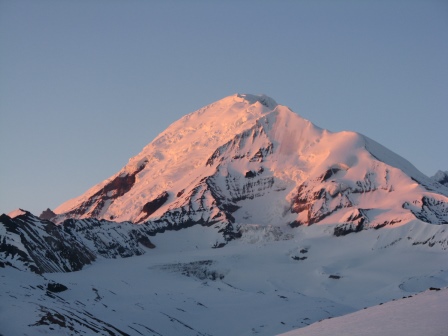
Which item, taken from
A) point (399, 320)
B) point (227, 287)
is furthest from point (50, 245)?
point (399, 320)

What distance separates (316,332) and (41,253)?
367 ft

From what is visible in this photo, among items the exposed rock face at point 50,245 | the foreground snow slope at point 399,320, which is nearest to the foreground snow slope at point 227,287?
the exposed rock face at point 50,245

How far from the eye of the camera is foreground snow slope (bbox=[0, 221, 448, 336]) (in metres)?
80.5

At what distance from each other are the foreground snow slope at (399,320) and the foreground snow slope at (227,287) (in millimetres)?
28887

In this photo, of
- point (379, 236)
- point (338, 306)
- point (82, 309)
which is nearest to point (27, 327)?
point (82, 309)

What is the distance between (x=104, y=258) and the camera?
18825 centimetres

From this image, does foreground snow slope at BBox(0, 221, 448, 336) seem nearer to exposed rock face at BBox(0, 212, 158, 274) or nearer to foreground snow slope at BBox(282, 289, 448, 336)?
exposed rock face at BBox(0, 212, 158, 274)

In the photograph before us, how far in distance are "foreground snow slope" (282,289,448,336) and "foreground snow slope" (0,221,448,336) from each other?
2889 centimetres

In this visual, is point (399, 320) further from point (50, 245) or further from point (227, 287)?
point (50, 245)

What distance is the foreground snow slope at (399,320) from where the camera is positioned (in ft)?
119

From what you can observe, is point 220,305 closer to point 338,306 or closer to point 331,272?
point 338,306

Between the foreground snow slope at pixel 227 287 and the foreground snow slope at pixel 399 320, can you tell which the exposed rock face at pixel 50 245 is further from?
the foreground snow slope at pixel 399 320

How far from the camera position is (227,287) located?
154000mm

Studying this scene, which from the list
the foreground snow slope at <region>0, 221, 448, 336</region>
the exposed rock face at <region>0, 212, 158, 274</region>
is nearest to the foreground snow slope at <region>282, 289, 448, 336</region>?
the foreground snow slope at <region>0, 221, 448, 336</region>
